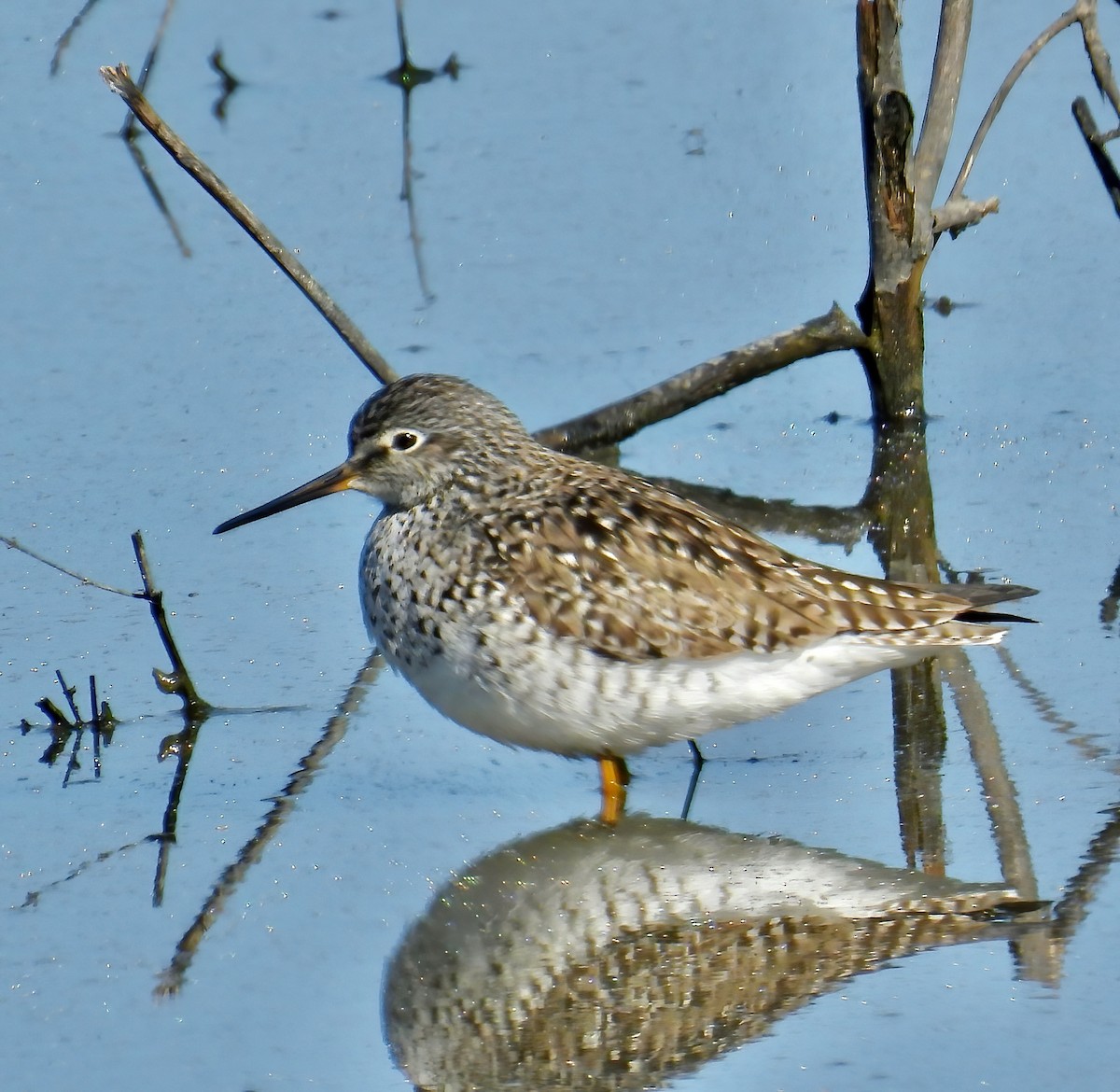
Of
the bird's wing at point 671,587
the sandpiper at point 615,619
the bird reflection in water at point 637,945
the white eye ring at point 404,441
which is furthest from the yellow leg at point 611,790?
the white eye ring at point 404,441

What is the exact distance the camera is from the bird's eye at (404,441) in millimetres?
5824

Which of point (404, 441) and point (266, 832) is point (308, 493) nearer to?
point (404, 441)

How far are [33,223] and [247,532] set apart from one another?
2.97 metres

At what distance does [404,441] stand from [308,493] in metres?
0.37

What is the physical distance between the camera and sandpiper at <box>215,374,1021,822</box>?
5.20 meters

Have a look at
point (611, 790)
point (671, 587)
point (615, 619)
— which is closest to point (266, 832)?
point (611, 790)

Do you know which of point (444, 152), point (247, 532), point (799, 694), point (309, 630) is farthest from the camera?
point (444, 152)

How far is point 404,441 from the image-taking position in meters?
5.84

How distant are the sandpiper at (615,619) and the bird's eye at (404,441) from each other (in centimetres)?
28

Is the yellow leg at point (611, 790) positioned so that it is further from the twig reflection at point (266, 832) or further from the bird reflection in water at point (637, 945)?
the twig reflection at point (266, 832)

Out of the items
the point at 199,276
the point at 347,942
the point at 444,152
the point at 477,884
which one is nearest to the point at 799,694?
the point at 477,884

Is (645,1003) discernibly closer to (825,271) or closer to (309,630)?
(309,630)

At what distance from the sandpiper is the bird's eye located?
279 mm

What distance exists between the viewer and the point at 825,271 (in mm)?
8758
